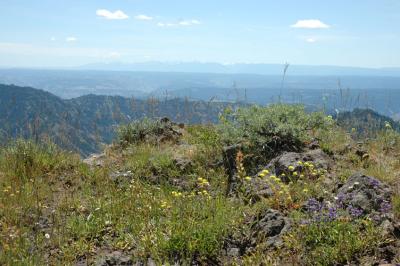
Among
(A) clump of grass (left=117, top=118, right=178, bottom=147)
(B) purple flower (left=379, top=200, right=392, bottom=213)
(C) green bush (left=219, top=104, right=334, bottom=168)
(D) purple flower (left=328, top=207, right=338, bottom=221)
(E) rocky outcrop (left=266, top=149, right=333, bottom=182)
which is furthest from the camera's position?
(A) clump of grass (left=117, top=118, right=178, bottom=147)

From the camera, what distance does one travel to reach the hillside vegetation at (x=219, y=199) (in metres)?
4.69

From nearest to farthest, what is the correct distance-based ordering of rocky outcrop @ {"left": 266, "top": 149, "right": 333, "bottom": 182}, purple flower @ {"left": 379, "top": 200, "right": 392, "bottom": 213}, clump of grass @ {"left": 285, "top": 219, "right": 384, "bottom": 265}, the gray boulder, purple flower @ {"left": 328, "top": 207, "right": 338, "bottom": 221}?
clump of grass @ {"left": 285, "top": 219, "right": 384, "bottom": 265}
purple flower @ {"left": 328, "top": 207, "right": 338, "bottom": 221}
purple flower @ {"left": 379, "top": 200, "right": 392, "bottom": 213}
the gray boulder
rocky outcrop @ {"left": 266, "top": 149, "right": 333, "bottom": 182}

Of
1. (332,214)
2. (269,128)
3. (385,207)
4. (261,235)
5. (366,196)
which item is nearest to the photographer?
(332,214)

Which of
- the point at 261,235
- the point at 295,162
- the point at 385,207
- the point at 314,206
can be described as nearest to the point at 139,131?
the point at 295,162

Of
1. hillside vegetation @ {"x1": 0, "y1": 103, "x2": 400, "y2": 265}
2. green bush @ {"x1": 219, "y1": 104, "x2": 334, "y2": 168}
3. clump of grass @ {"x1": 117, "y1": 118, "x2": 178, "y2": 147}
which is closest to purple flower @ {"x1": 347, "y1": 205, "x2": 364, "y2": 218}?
hillside vegetation @ {"x1": 0, "y1": 103, "x2": 400, "y2": 265}

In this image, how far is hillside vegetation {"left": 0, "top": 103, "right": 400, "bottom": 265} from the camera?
4.69 m

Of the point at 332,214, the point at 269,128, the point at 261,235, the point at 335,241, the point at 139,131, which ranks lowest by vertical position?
the point at 261,235

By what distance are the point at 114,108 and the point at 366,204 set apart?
22.4 ft

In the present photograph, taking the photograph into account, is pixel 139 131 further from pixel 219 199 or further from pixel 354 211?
pixel 354 211

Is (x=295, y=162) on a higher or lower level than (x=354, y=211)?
higher

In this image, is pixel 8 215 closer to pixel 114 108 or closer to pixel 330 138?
pixel 114 108

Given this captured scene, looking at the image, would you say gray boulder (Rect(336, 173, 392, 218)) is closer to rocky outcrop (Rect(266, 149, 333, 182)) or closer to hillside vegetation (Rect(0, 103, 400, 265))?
hillside vegetation (Rect(0, 103, 400, 265))

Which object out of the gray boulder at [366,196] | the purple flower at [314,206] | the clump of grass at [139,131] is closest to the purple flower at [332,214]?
the purple flower at [314,206]

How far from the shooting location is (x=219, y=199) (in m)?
5.89
